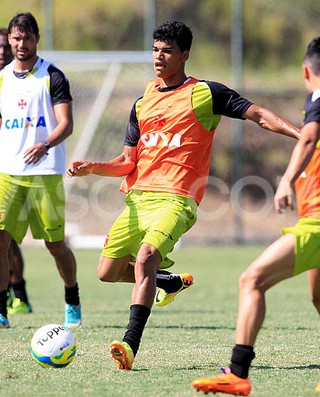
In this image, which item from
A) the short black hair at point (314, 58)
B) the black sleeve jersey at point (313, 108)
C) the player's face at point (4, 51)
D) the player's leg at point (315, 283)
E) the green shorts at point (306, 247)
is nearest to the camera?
the black sleeve jersey at point (313, 108)

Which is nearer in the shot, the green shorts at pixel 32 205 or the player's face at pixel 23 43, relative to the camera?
the player's face at pixel 23 43

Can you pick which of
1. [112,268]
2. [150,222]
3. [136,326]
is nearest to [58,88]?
[112,268]

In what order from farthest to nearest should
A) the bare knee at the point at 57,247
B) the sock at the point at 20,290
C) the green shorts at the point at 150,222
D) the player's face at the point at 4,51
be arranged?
the sock at the point at 20,290, the player's face at the point at 4,51, the bare knee at the point at 57,247, the green shorts at the point at 150,222

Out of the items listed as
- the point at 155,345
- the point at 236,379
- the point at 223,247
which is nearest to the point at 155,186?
the point at 155,345

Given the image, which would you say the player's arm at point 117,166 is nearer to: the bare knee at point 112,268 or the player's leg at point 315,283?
the bare knee at point 112,268

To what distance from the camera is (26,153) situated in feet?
27.0

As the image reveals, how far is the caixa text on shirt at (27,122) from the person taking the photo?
898cm

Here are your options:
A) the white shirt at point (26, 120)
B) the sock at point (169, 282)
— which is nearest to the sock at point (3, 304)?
the white shirt at point (26, 120)

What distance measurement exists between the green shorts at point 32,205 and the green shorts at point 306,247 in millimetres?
3656

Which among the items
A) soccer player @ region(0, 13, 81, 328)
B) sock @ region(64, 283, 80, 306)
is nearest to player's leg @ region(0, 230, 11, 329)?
soccer player @ region(0, 13, 81, 328)

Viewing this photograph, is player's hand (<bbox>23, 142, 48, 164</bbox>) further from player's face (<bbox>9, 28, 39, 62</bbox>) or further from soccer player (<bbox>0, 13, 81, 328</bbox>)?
player's face (<bbox>9, 28, 39, 62</bbox>)

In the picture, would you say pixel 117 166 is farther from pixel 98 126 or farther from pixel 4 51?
pixel 98 126

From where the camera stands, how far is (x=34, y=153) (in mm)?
8250

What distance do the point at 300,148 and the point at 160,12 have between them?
16.8 meters
